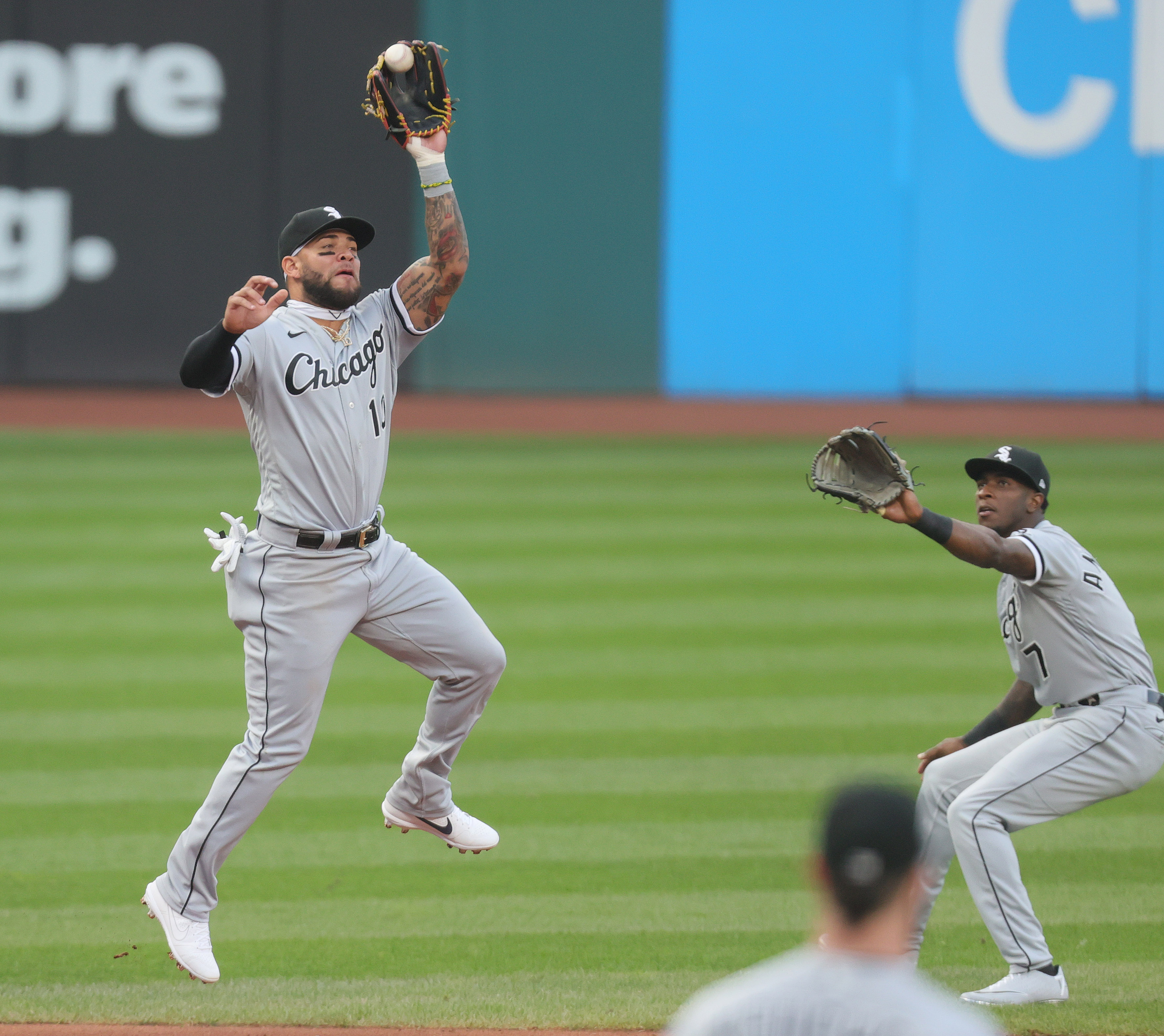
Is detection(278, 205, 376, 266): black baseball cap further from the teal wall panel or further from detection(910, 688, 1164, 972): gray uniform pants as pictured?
the teal wall panel

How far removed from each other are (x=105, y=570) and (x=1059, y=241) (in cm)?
1195

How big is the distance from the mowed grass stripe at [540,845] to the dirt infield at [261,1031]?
152 cm

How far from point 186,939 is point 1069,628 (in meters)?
2.79

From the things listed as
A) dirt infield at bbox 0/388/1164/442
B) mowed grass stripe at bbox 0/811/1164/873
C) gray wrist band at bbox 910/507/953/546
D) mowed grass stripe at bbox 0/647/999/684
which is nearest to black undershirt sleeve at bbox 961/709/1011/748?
gray wrist band at bbox 910/507/953/546

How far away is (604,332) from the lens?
18859mm

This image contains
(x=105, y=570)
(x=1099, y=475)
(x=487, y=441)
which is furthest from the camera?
(x=487, y=441)

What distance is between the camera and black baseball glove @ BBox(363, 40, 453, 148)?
4.92 m

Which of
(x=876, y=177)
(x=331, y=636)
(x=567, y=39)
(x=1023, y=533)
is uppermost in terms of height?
(x=567, y=39)

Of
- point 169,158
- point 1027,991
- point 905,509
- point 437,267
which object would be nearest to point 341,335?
point 437,267

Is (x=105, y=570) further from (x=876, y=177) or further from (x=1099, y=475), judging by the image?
(x=876, y=177)

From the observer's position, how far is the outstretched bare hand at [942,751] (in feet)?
16.3

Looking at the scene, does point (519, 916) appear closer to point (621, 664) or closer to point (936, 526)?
point (936, 526)

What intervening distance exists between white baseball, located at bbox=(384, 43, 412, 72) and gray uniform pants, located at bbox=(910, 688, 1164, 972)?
2.83m

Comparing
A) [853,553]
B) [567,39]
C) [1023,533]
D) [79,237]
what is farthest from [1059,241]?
[1023,533]
